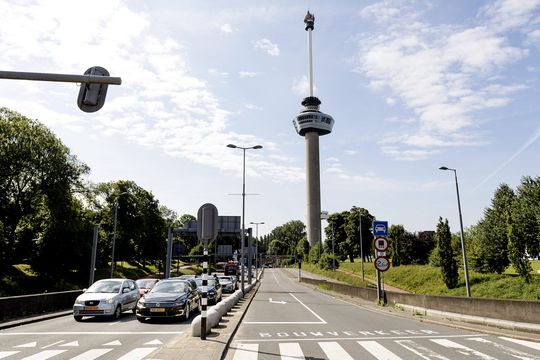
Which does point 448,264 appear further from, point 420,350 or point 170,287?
point 420,350

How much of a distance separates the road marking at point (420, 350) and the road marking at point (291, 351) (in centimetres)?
261

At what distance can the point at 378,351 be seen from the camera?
9461mm

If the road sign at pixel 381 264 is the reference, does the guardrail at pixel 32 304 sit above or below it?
below

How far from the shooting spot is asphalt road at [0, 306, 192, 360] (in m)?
9.47

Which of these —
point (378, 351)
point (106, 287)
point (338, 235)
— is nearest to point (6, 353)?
point (106, 287)

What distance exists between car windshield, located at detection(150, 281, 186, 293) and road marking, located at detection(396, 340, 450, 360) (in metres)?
9.54

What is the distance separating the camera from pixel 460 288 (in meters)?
42.5

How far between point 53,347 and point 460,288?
136ft

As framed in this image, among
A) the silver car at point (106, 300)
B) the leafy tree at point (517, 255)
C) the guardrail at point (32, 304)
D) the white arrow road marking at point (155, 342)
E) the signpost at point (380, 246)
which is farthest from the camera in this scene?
the leafy tree at point (517, 255)

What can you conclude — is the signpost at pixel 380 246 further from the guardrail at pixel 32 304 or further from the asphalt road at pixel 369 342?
the guardrail at pixel 32 304

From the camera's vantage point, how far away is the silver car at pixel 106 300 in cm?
1602

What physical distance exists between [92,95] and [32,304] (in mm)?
13993

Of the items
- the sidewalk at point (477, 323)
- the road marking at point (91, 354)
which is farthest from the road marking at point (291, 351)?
the sidewalk at point (477, 323)

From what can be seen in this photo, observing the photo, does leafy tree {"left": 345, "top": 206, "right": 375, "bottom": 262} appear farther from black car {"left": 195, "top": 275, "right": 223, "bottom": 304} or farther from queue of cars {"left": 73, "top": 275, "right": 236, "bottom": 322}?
queue of cars {"left": 73, "top": 275, "right": 236, "bottom": 322}
